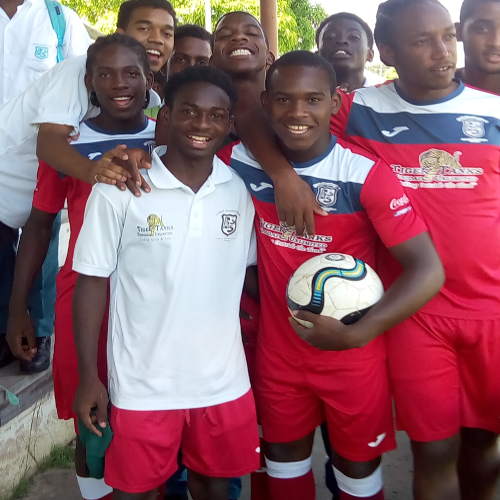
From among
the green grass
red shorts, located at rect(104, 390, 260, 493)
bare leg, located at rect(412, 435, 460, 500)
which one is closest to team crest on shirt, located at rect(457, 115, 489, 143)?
bare leg, located at rect(412, 435, 460, 500)

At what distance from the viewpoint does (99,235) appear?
2.06 meters

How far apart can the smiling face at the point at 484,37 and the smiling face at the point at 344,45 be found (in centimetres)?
105

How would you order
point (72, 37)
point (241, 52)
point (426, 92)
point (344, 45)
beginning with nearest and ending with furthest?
1. point (426, 92)
2. point (241, 52)
3. point (72, 37)
4. point (344, 45)

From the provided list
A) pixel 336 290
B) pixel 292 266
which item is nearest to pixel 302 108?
pixel 292 266

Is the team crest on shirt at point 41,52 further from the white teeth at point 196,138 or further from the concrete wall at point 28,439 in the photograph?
the concrete wall at point 28,439

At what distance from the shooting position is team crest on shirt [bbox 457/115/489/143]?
7.25ft

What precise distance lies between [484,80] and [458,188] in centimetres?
64

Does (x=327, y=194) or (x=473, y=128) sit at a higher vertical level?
(x=473, y=128)

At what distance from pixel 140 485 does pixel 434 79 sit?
1754 millimetres

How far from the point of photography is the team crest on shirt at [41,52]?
10.4ft

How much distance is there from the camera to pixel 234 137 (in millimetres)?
2568

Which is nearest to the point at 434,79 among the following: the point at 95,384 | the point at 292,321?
the point at 292,321

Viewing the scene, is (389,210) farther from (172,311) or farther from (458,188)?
(172,311)

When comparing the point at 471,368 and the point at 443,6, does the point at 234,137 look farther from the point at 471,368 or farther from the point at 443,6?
the point at 471,368
